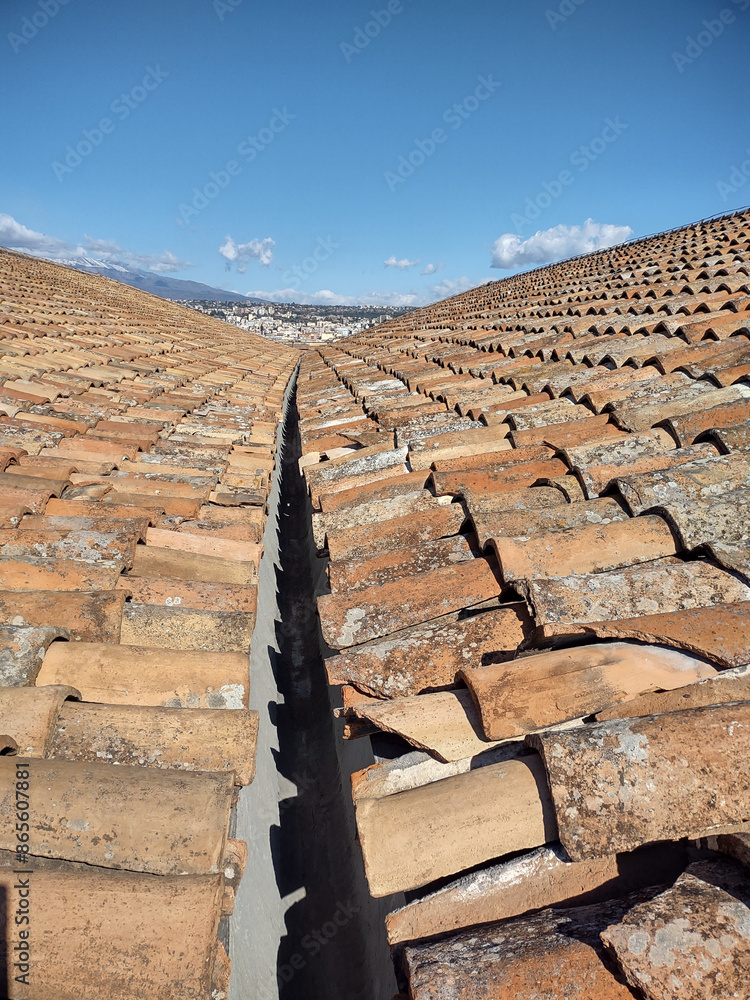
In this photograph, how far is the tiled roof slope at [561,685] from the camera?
1.13 metres

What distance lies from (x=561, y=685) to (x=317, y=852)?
1836 millimetres

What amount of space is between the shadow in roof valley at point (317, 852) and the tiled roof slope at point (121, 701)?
854 millimetres

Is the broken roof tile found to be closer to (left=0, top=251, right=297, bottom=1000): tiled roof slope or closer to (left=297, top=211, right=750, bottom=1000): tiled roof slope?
(left=297, top=211, right=750, bottom=1000): tiled roof slope

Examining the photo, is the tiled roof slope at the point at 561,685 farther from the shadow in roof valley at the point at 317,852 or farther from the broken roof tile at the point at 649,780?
the shadow in roof valley at the point at 317,852

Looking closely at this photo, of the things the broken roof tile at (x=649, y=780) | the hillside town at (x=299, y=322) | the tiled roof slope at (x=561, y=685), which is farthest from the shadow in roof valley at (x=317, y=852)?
the hillside town at (x=299, y=322)

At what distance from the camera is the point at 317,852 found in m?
2.70

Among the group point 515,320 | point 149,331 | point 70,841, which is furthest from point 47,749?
point 149,331

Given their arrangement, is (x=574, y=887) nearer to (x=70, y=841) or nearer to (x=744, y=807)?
(x=744, y=807)

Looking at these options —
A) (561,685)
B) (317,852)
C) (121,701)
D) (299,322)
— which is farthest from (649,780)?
(299,322)

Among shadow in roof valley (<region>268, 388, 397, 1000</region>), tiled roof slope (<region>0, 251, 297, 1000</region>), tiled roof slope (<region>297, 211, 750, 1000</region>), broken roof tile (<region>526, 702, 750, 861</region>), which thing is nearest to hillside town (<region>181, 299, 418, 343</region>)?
tiled roof slope (<region>0, 251, 297, 1000</region>)

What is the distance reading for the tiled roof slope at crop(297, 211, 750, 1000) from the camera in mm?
1129

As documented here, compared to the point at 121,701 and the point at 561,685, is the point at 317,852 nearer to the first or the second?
the point at 121,701

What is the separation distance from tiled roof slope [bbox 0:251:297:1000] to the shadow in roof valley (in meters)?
0.85

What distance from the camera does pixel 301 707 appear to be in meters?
3.41
